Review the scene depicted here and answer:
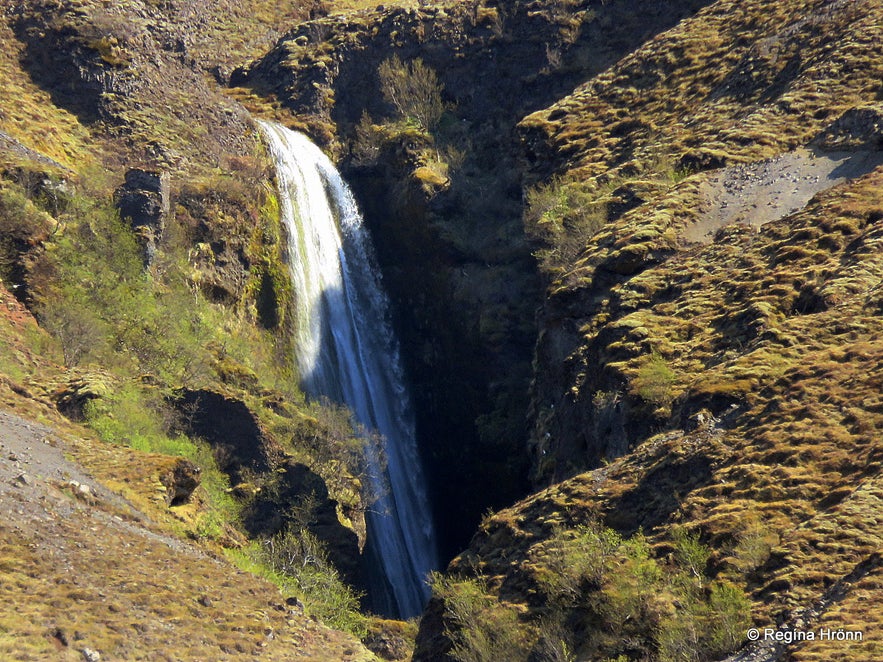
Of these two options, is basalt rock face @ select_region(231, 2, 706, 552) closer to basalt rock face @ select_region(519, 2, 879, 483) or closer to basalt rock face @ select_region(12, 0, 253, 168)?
basalt rock face @ select_region(519, 2, 879, 483)

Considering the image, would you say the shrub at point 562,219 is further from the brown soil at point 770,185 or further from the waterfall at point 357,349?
the waterfall at point 357,349

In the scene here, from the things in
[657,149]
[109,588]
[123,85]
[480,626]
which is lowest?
[480,626]

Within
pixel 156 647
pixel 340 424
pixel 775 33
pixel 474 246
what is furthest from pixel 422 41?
pixel 156 647

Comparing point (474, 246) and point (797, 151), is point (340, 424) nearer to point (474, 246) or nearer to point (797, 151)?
point (474, 246)

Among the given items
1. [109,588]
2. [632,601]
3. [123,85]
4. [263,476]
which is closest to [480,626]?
[632,601]

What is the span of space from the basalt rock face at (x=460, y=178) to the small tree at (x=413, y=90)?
0.68 meters

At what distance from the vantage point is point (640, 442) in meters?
27.5

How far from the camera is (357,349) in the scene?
49.2 meters

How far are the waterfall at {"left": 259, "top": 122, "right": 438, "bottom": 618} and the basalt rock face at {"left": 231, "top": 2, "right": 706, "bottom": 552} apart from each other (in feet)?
3.48

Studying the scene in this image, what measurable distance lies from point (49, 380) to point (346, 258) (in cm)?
2082

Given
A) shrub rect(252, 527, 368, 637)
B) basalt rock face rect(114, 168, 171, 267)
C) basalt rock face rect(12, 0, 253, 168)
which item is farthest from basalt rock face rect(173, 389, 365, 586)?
basalt rock face rect(12, 0, 253, 168)

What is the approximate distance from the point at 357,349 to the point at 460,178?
10221 mm

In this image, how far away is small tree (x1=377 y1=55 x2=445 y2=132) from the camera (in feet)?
185

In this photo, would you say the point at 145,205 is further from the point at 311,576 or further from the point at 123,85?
the point at 311,576
